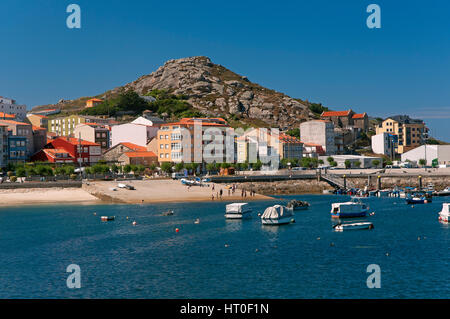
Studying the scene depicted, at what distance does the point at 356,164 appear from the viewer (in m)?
182

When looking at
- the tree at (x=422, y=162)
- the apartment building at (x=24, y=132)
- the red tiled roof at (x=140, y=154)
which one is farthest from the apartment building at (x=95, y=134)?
the tree at (x=422, y=162)

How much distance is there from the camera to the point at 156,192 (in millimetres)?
111875

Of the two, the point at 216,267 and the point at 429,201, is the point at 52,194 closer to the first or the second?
the point at 216,267

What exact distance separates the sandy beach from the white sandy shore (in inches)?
94.5

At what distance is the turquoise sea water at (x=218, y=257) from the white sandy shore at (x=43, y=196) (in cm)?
1986

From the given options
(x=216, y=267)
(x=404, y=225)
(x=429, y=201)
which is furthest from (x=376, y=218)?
(x=216, y=267)

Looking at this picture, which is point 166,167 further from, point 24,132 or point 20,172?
point 24,132

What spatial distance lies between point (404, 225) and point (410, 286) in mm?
34184

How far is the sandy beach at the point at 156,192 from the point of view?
10662 cm

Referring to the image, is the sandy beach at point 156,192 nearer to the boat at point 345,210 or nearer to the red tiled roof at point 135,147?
the boat at point 345,210

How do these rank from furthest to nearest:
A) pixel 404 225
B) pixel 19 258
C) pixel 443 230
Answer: pixel 404 225, pixel 443 230, pixel 19 258

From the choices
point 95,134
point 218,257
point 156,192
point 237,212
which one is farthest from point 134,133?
point 218,257

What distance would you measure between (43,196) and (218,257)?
65468 mm
